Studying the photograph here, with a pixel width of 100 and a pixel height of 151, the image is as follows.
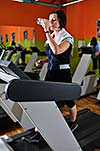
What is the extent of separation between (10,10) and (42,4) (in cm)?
112

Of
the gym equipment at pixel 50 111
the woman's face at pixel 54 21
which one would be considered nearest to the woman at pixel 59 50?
the woman's face at pixel 54 21

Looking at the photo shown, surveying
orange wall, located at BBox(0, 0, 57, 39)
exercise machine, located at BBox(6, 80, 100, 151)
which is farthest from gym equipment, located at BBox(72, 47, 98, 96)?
orange wall, located at BBox(0, 0, 57, 39)

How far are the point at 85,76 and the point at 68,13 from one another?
3211 mm

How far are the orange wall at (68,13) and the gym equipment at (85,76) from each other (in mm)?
1985

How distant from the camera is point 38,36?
244 inches

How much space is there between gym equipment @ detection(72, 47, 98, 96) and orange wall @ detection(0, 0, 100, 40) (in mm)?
1985

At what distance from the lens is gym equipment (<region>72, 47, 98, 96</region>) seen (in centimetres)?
358

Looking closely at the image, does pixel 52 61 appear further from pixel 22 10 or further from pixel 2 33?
pixel 22 10

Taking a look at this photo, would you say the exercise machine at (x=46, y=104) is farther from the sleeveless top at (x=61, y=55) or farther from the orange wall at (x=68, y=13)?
the orange wall at (x=68, y=13)

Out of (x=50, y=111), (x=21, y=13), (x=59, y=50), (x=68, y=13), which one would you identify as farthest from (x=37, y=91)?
(x=68, y=13)

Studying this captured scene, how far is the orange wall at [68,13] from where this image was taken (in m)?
5.54

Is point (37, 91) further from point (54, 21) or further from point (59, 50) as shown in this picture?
point (54, 21)

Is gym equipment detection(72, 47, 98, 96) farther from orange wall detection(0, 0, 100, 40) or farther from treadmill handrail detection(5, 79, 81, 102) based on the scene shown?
treadmill handrail detection(5, 79, 81, 102)

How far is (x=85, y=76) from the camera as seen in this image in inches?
155
